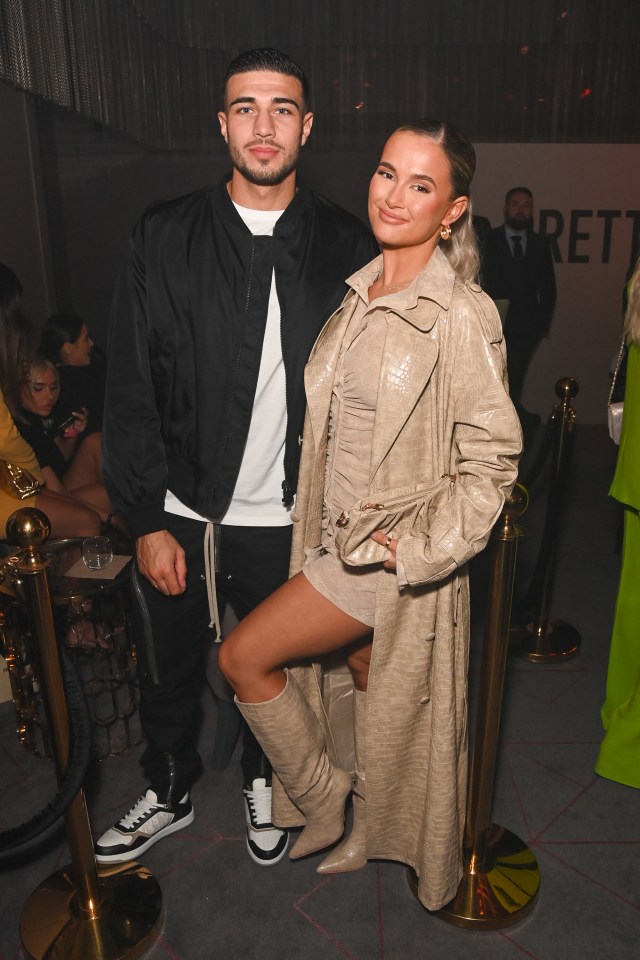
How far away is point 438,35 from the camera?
658 cm

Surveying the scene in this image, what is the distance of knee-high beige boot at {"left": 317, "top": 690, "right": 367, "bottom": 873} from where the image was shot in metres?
2.20

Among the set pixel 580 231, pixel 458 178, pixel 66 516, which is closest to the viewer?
pixel 458 178

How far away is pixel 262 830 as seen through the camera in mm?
2482

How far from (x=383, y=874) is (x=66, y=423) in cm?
301

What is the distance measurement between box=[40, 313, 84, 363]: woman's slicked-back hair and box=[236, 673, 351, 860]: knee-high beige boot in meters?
3.23

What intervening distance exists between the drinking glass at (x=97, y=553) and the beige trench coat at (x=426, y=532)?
1052 millimetres

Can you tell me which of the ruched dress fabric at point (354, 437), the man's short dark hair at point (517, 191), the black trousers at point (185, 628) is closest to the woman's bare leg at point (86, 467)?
the black trousers at point (185, 628)

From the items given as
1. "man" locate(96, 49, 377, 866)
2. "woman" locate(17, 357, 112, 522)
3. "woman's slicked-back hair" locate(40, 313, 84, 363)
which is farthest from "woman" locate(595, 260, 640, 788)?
"woman's slicked-back hair" locate(40, 313, 84, 363)

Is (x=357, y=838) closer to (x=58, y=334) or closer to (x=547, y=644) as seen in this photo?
(x=547, y=644)

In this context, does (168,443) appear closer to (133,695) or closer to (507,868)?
(133,695)

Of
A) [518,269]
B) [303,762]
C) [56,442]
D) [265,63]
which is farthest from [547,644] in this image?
A: [518,269]

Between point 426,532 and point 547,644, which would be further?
point 547,644

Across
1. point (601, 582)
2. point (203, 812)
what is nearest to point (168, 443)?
point (203, 812)

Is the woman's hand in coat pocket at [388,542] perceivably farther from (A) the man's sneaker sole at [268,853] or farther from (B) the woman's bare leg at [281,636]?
A: (A) the man's sneaker sole at [268,853]
